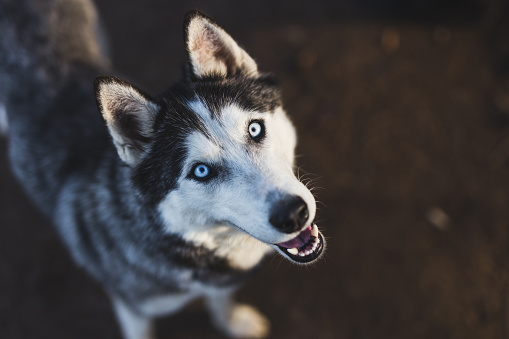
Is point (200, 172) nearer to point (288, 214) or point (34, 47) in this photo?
point (288, 214)

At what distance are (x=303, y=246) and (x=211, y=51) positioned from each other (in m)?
1.24

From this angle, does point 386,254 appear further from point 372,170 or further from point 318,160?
point 318,160

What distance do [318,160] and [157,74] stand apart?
2.31m

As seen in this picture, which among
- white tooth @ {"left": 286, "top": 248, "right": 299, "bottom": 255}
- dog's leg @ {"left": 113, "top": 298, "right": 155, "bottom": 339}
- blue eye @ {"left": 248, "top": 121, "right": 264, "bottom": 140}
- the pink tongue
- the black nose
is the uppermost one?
blue eye @ {"left": 248, "top": 121, "right": 264, "bottom": 140}

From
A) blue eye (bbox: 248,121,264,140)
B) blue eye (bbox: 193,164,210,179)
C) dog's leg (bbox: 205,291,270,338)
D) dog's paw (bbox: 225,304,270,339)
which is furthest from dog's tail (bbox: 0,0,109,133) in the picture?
dog's paw (bbox: 225,304,270,339)

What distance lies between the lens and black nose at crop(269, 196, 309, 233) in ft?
5.74

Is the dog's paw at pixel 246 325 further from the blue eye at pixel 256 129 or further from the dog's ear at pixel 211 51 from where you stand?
the dog's ear at pixel 211 51

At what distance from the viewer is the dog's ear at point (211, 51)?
1.96m

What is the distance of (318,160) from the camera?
13.5 feet

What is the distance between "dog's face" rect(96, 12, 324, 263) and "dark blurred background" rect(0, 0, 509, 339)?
1.40 meters

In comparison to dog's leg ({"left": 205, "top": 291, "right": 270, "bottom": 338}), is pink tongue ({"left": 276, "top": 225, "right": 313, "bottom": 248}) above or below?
above

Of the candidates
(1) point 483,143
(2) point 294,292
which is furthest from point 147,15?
(1) point 483,143

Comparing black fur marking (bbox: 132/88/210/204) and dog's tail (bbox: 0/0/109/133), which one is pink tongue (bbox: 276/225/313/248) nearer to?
black fur marking (bbox: 132/88/210/204)

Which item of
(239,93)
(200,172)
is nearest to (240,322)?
(200,172)
